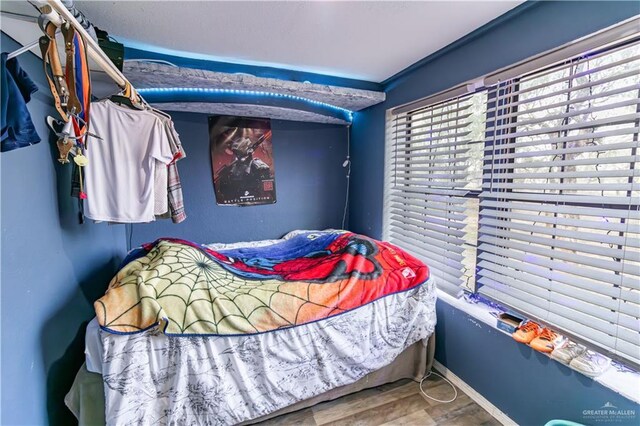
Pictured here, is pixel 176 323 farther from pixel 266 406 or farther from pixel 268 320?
pixel 266 406

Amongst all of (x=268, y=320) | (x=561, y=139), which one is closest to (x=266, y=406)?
(x=268, y=320)

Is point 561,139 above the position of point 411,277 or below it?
above

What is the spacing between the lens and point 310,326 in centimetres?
150

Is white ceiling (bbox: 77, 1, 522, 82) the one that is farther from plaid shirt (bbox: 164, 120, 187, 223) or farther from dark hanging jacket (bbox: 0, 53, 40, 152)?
dark hanging jacket (bbox: 0, 53, 40, 152)

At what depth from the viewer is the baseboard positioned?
157 centimetres

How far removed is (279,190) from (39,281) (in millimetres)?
1931

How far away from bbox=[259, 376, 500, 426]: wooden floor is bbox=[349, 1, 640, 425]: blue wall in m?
0.16

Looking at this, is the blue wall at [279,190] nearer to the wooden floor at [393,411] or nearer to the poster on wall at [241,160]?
the poster on wall at [241,160]

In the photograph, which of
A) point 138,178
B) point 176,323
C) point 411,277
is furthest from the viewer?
point 411,277

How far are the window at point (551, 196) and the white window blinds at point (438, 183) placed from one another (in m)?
0.01

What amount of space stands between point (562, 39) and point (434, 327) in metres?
1.74

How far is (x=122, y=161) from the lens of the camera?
1.53 m

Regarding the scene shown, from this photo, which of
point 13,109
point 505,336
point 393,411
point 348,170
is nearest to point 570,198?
point 505,336

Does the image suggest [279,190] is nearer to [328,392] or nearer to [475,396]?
[328,392]
